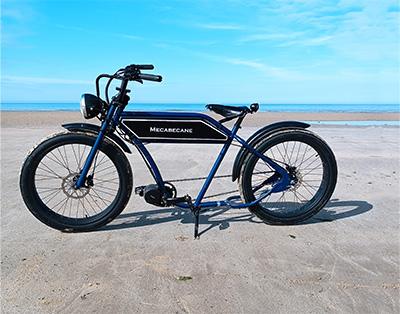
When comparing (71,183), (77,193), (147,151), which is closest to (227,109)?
(147,151)

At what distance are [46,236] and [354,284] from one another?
105 inches

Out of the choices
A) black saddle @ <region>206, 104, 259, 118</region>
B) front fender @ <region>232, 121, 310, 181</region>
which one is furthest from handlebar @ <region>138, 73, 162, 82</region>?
front fender @ <region>232, 121, 310, 181</region>

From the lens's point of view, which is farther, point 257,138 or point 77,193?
point 77,193

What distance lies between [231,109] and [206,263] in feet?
4.91

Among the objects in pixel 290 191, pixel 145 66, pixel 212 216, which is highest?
pixel 145 66

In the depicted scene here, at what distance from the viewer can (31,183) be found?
3279 mm

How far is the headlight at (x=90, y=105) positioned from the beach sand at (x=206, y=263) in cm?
116

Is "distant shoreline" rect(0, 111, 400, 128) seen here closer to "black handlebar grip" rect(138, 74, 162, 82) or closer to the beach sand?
the beach sand

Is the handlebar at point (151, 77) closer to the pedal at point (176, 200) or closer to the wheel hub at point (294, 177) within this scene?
the pedal at point (176, 200)

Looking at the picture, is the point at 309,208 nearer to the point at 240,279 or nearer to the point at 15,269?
the point at 240,279

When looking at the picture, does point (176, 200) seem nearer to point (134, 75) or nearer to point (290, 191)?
point (134, 75)

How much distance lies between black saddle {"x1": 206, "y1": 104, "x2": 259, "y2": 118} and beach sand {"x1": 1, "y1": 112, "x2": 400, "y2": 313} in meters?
1.16

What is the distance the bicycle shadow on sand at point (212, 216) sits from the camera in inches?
142

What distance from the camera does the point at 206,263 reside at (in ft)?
9.12
